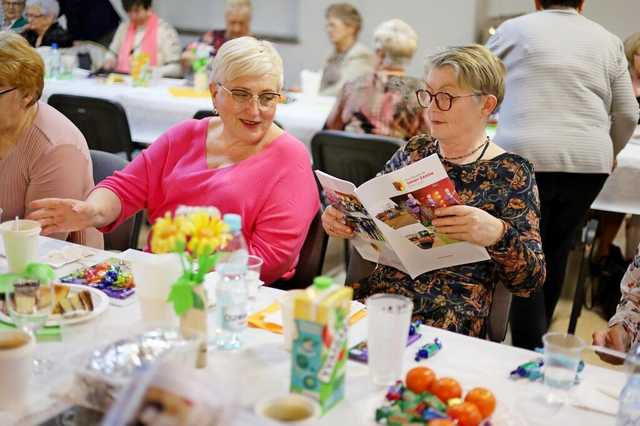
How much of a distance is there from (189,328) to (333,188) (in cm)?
64

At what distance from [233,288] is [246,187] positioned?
0.77m

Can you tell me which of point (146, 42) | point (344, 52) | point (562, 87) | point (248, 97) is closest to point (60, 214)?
point (248, 97)

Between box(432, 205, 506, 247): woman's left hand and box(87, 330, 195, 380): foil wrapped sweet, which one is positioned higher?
box(432, 205, 506, 247): woman's left hand

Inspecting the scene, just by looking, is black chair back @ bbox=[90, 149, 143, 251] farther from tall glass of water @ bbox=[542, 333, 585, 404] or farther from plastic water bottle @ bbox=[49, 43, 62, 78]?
plastic water bottle @ bbox=[49, 43, 62, 78]

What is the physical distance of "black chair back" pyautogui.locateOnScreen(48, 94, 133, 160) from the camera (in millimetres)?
4020

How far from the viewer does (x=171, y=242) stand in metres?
1.39

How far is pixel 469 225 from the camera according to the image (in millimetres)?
1867

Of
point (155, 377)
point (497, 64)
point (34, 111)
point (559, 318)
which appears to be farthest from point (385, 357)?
point (559, 318)

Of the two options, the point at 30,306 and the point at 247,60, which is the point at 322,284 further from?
the point at 247,60

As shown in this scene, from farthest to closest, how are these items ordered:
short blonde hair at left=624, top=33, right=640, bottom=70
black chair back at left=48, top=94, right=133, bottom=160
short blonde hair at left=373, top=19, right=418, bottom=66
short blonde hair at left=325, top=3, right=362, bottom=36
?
1. short blonde hair at left=325, top=3, right=362, bottom=36
2. short blonde hair at left=373, top=19, right=418, bottom=66
3. short blonde hair at left=624, top=33, right=640, bottom=70
4. black chair back at left=48, top=94, right=133, bottom=160

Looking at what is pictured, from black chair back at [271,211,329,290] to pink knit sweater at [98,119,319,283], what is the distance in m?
0.03

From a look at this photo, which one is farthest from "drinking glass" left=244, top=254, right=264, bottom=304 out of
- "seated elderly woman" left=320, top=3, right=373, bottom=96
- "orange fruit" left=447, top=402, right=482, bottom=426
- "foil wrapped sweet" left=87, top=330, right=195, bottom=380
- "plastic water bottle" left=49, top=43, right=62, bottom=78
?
"plastic water bottle" left=49, top=43, right=62, bottom=78

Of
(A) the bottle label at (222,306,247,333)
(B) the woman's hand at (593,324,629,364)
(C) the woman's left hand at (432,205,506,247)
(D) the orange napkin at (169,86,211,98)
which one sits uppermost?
(C) the woman's left hand at (432,205,506,247)

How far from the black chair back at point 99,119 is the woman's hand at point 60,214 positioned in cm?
187
